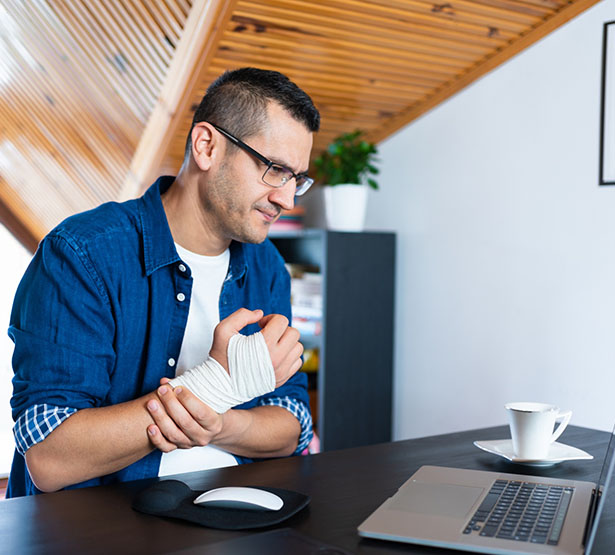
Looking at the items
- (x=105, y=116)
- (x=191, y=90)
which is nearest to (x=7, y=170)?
(x=105, y=116)

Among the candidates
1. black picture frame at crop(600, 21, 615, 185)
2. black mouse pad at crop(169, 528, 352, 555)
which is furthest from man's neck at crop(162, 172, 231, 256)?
black picture frame at crop(600, 21, 615, 185)

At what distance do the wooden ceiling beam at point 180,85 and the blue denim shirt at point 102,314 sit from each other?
1099 millimetres

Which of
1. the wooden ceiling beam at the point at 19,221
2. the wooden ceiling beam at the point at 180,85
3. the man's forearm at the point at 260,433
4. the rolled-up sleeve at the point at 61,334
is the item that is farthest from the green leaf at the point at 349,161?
the wooden ceiling beam at the point at 19,221

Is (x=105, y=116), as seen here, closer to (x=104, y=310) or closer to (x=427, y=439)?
(x=104, y=310)

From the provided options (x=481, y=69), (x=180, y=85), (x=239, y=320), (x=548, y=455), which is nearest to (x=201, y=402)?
(x=239, y=320)

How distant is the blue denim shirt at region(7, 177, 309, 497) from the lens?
49.9 inches

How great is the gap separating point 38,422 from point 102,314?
9.4 inches

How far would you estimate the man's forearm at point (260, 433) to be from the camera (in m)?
1.34

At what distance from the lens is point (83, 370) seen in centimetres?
128

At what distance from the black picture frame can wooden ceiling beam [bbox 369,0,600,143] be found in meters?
0.17

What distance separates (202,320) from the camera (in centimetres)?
154

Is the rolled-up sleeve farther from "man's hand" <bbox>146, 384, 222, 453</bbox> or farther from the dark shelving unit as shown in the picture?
the dark shelving unit

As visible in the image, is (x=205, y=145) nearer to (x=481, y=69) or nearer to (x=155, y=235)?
(x=155, y=235)

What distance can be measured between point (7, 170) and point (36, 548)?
13.9ft
